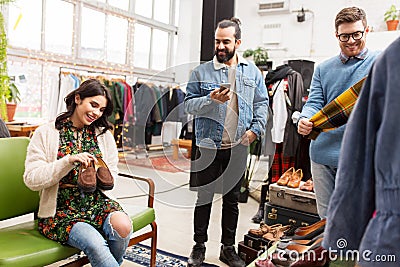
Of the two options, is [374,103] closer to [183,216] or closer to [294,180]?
[294,180]

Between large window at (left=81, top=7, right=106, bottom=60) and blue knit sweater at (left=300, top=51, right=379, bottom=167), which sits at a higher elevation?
large window at (left=81, top=7, right=106, bottom=60)

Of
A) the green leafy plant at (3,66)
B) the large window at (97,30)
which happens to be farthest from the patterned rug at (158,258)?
the large window at (97,30)

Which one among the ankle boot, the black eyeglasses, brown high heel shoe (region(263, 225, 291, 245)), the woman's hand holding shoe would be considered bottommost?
the ankle boot

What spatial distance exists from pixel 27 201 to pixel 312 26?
5736 mm

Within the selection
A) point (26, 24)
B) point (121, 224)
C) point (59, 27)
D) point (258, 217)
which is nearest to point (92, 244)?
point (121, 224)

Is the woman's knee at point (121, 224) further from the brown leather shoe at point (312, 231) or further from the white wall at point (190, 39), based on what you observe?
the white wall at point (190, 39)

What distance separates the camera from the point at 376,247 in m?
0.75

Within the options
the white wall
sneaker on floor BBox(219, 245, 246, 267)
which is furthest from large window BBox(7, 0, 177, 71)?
sneaker on floor BBox(219, 245, 246, 267)

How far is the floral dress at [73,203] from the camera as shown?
1744 millimetres

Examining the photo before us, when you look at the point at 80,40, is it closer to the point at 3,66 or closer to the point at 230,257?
the point at 3,66

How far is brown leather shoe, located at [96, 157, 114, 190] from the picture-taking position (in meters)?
1.84

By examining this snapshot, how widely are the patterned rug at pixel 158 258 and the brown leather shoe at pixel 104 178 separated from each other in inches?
30.9

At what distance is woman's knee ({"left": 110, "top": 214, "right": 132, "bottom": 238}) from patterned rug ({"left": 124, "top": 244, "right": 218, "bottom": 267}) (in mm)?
694

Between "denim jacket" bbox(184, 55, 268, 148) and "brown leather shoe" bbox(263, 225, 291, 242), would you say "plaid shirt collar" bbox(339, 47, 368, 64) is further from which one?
"brown leather shoe" bbox(263, 225, 291, 242)
